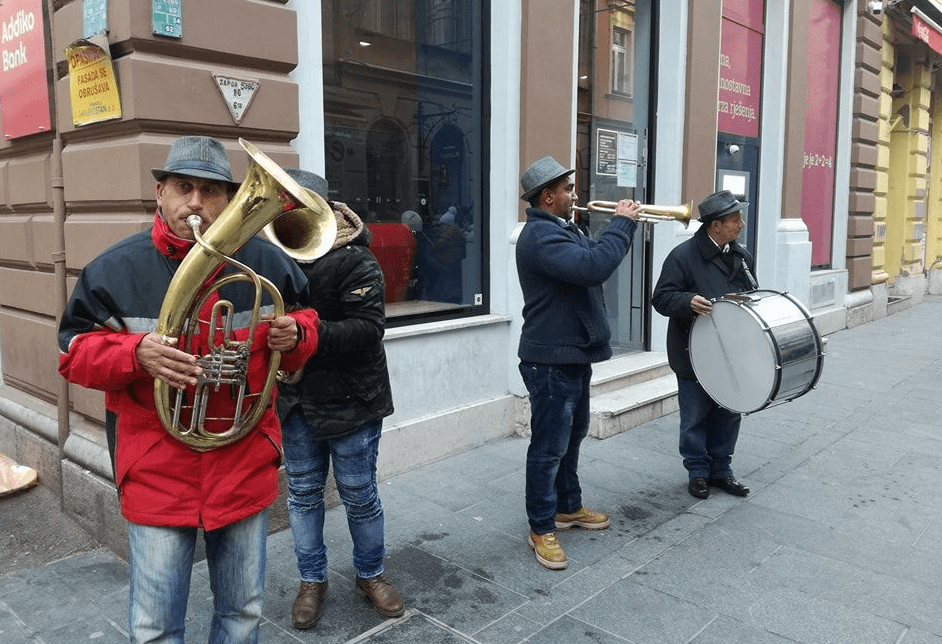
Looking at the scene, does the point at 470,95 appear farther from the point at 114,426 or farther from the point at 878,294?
the point at 878,294

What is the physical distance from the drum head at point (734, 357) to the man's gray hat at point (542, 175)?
1249 millimetres

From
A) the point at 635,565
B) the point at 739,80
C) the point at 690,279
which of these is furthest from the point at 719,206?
the point at 739,80

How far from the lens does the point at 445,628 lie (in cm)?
314

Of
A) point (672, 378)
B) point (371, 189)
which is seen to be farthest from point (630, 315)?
point (371, 189)

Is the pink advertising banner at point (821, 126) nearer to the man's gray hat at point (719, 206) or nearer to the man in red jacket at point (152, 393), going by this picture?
the man's gray hat at point (719, 206)

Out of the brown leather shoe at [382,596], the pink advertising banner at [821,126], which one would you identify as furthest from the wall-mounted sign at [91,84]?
the pink advertising banner at [821,126]

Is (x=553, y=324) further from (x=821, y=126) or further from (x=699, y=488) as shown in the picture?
(x=821, y=126)

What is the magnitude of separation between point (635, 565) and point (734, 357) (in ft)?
4.01

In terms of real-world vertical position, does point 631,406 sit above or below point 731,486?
above

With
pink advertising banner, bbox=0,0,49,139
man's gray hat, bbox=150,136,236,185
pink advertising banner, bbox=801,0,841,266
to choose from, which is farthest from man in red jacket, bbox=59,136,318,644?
pink advertising banner, bbox=801,0,841,266

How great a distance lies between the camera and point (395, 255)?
5.40m

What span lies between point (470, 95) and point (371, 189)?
1.15 metres

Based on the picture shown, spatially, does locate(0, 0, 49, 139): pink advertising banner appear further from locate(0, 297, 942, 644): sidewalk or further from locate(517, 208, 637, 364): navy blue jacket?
locate(517, 208, 637, 364): navy blue jacket

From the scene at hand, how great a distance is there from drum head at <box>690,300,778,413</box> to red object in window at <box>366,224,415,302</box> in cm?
200
